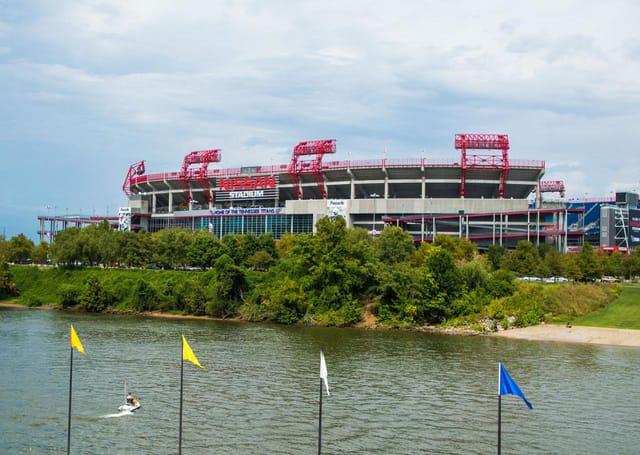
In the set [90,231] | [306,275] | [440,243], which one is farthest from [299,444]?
[90,231]

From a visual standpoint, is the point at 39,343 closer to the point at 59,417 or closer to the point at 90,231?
the point at 59,417

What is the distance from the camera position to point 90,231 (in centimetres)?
12500

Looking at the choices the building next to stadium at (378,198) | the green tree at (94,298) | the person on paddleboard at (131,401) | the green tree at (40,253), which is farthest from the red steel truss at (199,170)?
A: the person on paddleboard at (131,401)

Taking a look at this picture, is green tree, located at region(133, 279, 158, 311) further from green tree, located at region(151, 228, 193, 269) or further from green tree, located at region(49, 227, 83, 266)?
green tree, located at region(49, 227, 83, 266)

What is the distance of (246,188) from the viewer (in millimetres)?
149375

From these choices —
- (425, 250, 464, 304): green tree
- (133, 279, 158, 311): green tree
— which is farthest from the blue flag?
(133, 279, 158, 311): green tree

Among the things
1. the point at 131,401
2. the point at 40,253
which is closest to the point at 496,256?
the point at 131,401

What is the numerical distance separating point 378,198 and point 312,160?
15961 mm

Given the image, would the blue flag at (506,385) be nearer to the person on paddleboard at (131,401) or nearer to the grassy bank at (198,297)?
the person on paddleboard at (131,401)

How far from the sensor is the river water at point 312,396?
119 ft

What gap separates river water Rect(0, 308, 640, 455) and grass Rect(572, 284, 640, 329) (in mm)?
9609

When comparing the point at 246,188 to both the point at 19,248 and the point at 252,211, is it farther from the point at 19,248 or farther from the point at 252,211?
the point at 19,248

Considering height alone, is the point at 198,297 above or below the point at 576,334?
above

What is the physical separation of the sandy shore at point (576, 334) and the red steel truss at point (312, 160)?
68916mm
